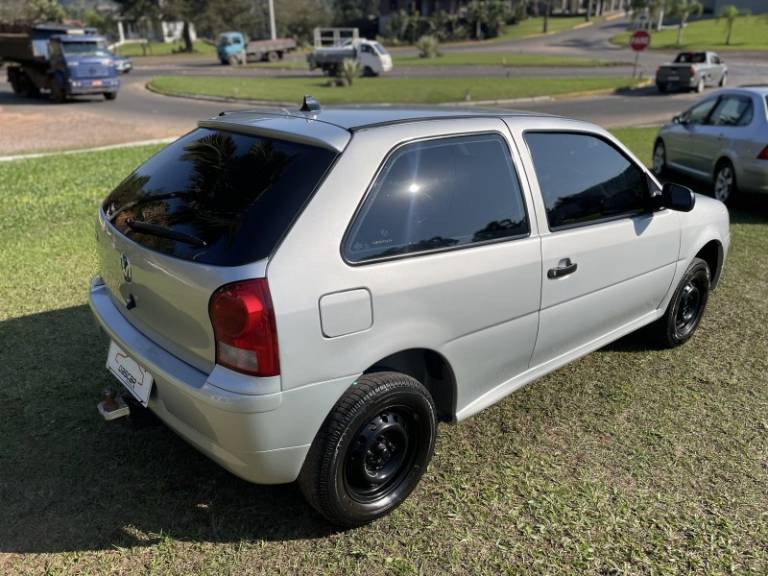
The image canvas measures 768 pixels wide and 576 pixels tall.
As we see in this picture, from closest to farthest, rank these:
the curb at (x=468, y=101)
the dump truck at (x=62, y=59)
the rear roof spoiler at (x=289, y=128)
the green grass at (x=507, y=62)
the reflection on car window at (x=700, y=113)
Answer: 1. the rear roof spoiler at (x=289, y=128)
2. the reflection on car window at (x=700, y=113)
3. the dump truck at (x=62, y=59)
4. the curb at (x=468, y=101)
5. the green grass at (x=507, y=62)

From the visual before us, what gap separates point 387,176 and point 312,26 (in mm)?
83567

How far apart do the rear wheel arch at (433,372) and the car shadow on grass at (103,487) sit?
77cm

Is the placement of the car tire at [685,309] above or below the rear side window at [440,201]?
below

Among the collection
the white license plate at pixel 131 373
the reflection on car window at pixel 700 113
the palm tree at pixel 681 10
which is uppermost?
the palm tree at pixel 681 10

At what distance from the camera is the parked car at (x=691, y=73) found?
26953 millimetres

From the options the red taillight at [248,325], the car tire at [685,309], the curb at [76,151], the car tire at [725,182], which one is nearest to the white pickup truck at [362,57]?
the curb at [76,151]

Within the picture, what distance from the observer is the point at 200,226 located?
254 centimetres

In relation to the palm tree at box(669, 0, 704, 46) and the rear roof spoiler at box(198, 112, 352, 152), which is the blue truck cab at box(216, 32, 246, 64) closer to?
the palm tree at box(669, 0, 704, 46)

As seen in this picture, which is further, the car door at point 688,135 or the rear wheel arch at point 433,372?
the car door at point 688,135

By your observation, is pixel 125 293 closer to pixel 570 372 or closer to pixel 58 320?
pixel 58 320

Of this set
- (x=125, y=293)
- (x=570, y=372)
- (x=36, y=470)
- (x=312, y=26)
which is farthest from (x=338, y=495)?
(x=312, y=26)

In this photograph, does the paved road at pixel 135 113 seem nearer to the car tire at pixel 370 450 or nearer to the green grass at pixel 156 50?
the car tire at pixel 370 450

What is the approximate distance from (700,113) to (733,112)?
2.50 feet

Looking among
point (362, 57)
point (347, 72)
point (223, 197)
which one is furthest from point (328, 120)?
point (362, 57)
